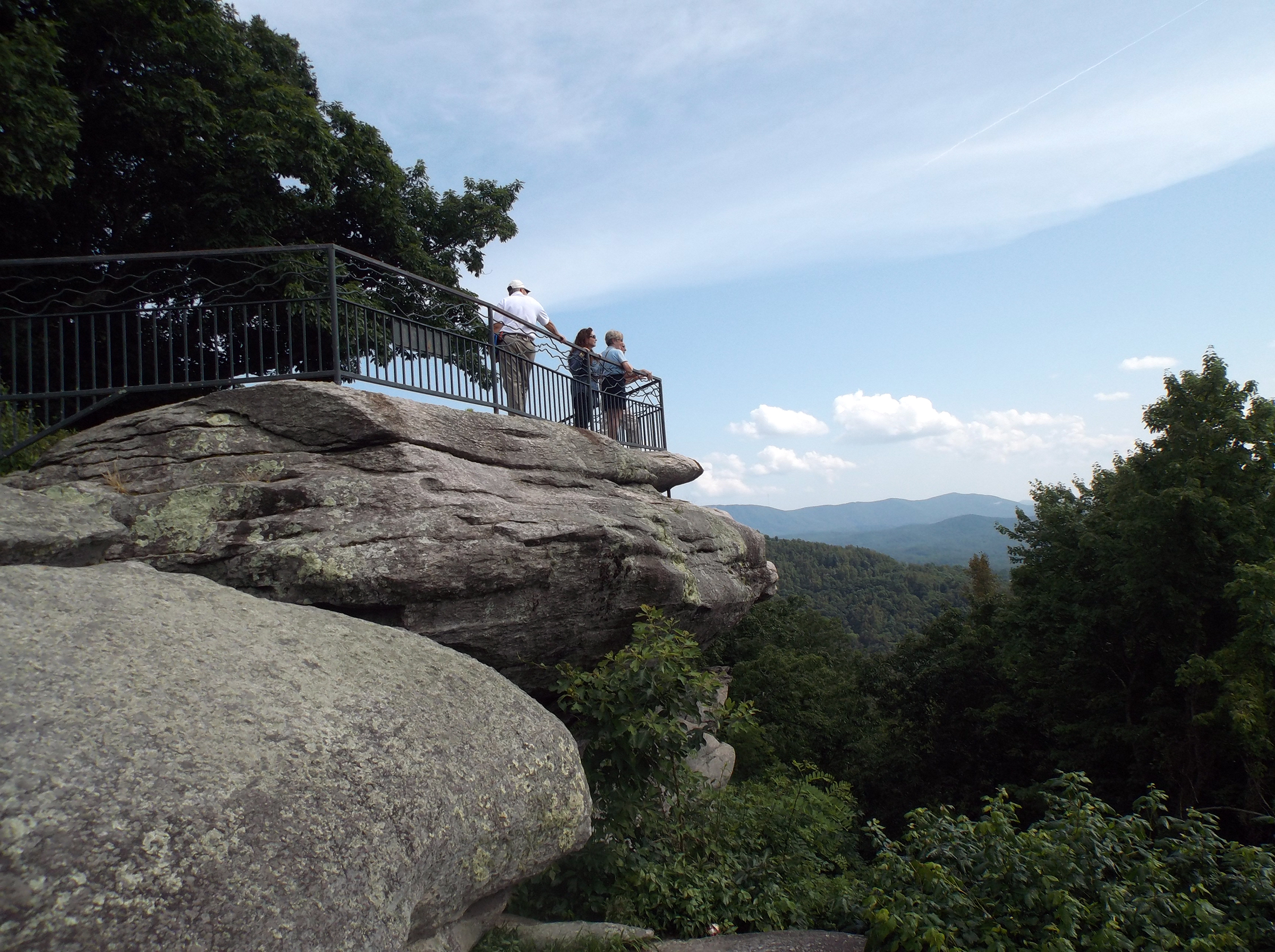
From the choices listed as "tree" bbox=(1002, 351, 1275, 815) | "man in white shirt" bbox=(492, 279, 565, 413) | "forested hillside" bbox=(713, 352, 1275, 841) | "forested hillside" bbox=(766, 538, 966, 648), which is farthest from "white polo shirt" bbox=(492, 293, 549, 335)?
"forested hillside" bbox=(766, 538, 966, 648)

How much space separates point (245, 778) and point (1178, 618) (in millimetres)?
20147

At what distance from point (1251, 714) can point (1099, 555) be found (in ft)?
22.0

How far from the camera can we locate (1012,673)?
2258 cm

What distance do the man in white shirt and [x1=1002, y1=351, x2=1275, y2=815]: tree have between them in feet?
45.4

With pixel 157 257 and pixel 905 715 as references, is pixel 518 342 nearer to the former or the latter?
pixel 157 257

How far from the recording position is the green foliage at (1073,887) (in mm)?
4137

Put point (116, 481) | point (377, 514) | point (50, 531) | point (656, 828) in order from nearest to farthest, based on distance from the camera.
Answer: point (50, 531), point (116, 481), point (377, 514), point (656, 828)

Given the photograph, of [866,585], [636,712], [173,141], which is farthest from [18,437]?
[866,585]

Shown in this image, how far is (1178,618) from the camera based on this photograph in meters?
17.3

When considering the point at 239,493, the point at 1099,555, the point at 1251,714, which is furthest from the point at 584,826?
the point at 1099,555

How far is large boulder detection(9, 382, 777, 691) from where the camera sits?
5.21 metres

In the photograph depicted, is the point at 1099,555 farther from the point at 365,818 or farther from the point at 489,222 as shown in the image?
the point at 365,818

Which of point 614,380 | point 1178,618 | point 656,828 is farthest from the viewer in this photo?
point 1178,618

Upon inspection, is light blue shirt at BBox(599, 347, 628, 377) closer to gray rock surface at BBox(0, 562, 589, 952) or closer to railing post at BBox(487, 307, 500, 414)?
railing post at BBox(487, 307, 500, 414)
